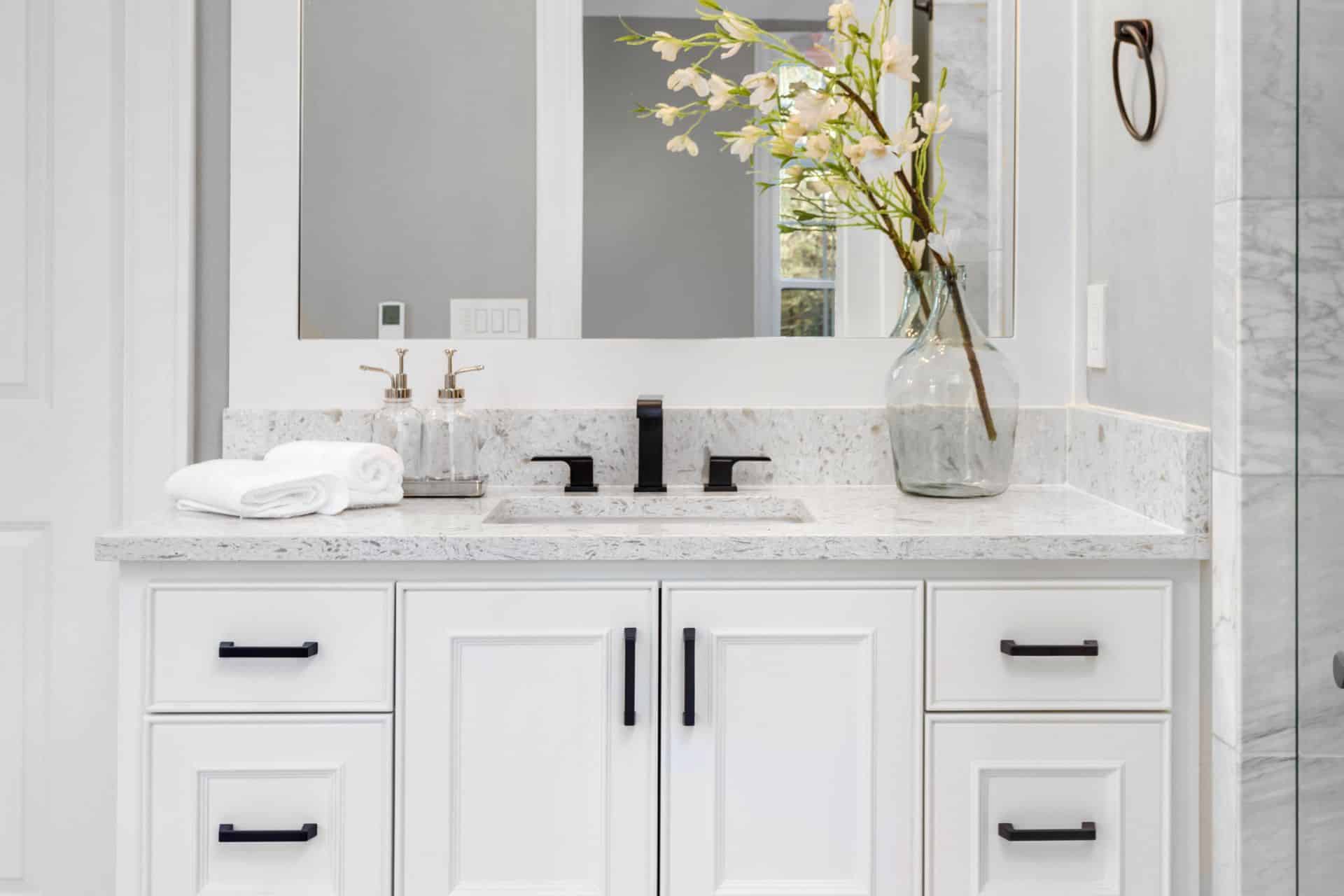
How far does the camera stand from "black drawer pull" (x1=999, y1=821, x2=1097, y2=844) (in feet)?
4.64

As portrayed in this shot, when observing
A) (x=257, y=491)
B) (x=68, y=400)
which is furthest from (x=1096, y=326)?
(x=68, y=400)

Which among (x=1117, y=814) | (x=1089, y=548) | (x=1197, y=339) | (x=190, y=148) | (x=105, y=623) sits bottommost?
(x=1117, y=814)

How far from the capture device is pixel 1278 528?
133 cm

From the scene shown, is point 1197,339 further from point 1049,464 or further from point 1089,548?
point 1049,464

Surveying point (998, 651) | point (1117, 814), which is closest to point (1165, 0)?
point (998, 651)

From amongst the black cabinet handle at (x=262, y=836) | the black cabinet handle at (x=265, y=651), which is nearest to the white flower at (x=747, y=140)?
the black cabinet handle at (x=265, y=651)

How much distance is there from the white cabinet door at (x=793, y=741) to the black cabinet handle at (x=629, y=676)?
1.7 inches

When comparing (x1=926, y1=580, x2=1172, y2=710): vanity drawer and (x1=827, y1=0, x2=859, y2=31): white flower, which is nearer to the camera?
(x1=926, y1=580, x2=1172, y2=710): vanity drawer

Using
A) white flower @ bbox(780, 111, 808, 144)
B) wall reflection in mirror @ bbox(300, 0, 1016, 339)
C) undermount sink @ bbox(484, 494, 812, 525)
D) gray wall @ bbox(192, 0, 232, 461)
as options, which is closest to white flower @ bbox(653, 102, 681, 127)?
wall reflection in mirror @ bbox(300, 0, 1016, 339)

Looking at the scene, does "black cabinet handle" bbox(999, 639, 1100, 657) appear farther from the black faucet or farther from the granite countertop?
the black faucet

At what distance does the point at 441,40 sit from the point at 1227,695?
1504mm

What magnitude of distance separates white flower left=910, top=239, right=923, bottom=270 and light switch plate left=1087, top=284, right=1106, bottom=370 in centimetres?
29

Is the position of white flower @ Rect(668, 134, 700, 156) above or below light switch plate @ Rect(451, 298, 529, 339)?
above

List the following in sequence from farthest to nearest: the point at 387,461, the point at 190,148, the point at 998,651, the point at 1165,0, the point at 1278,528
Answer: the point at 190,148 → the point at 387,461 → the point at 1165,0 → the point at 998,651 → the point at 1278,528
